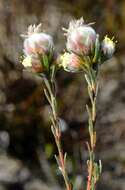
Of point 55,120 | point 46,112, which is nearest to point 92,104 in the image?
point 55,120

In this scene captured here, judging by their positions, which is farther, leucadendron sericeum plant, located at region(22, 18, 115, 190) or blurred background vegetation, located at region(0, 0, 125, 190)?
blurred background vegetation, located at region(0, 0, 125, 190)

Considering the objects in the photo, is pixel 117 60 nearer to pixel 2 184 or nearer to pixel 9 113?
pixel 9 113

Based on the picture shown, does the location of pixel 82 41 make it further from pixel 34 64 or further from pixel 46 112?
pixel 46 112

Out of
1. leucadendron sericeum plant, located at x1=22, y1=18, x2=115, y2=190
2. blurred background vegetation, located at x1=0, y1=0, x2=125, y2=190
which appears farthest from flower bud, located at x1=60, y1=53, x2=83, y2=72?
blurred background vegetation, located at x1=0, y1=0, x2=125, y2=190

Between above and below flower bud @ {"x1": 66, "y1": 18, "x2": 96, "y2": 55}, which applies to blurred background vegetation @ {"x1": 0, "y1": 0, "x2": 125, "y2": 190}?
below

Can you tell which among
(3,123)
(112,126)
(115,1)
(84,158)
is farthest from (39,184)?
(115,1)

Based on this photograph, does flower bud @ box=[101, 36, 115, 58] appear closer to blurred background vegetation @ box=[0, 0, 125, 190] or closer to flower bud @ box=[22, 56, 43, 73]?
flower bud @ box=[22, 56, 43, 73]
